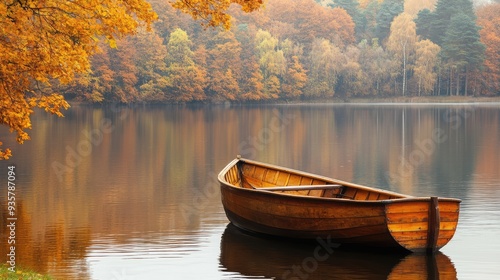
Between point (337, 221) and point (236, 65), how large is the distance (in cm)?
8636

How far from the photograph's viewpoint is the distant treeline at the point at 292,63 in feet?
314

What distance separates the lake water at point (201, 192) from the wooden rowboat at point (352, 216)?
334 mm

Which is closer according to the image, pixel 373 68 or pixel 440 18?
pixel 373 68

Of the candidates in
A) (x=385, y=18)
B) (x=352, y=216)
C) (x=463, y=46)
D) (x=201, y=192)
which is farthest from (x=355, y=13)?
(x=352, y=216)

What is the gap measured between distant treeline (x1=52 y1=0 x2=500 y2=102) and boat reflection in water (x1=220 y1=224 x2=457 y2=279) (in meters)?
77.4

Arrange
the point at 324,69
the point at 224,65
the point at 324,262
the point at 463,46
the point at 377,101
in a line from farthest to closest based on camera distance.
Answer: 1. the point at 377,101
2. the point at 324,69
3. the point at 224,65
4. the point at 463,46
5. the point at 324,262

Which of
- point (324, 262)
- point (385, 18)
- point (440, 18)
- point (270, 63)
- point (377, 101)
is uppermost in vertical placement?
point (385, 18)

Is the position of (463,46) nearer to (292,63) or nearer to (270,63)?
(292,63)

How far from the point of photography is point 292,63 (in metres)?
104

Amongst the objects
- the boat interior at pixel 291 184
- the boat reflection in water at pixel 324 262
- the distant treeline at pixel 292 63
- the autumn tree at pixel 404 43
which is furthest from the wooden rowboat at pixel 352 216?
the autumn tree at pixel 404 43

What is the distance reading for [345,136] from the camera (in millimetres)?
49594

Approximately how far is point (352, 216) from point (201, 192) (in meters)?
10.5

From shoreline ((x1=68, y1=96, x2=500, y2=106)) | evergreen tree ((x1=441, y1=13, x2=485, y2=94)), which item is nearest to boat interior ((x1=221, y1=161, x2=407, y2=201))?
shoreline ((x1=68, y1=96, x2=500, y2=106))

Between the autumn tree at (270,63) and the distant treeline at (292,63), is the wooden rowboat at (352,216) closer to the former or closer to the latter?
the distant treeline at (292,63)
